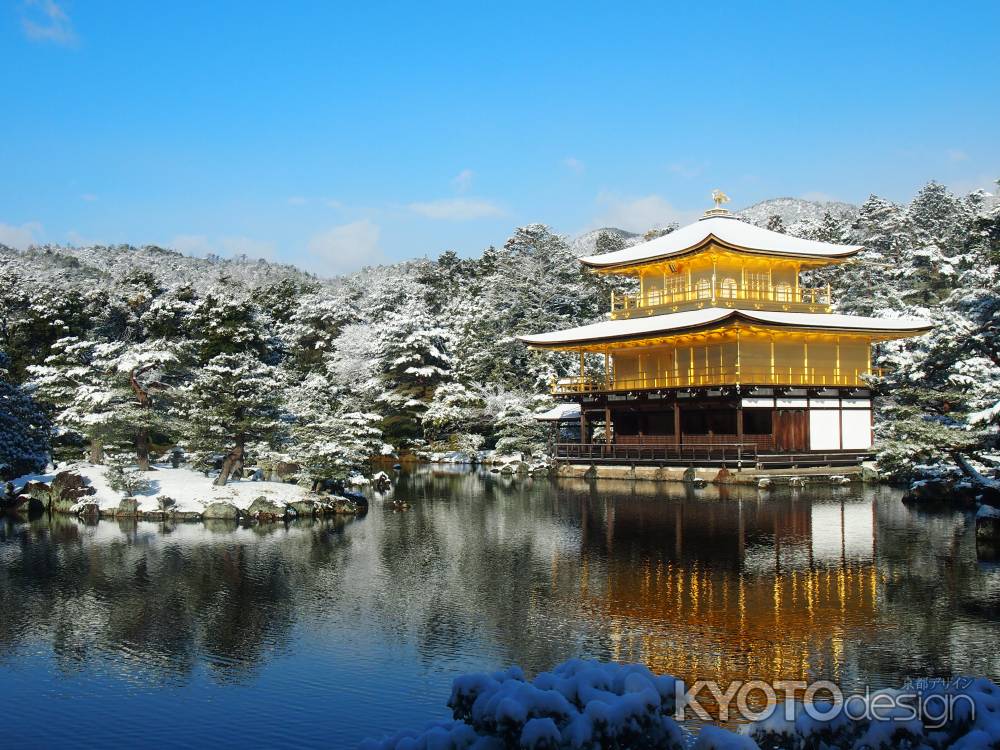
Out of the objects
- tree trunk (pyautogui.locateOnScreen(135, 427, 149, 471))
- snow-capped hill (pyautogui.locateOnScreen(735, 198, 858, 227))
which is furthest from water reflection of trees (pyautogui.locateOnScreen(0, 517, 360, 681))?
snow-capped hill (pyautogui.locateOnScreen(735, 198, 858, 227))

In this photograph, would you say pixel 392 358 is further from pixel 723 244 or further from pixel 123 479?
pixel 123 479

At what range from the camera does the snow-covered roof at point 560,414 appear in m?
41.5

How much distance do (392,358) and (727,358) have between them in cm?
2130

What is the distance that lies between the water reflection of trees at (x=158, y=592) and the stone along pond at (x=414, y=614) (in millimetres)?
53

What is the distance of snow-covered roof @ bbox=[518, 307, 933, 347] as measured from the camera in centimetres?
3303

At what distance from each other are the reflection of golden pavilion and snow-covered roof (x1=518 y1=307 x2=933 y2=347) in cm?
1190

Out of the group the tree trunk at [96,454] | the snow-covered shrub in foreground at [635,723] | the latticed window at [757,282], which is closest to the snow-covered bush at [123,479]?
the tree trunk at [96,454]

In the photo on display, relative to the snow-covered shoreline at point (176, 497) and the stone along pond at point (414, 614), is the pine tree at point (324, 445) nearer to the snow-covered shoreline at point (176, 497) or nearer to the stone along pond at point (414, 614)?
the snow-covered shoreline at point (176, 497)

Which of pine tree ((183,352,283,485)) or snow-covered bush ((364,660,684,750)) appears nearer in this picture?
snow-covered bush ((364,660,684,750))

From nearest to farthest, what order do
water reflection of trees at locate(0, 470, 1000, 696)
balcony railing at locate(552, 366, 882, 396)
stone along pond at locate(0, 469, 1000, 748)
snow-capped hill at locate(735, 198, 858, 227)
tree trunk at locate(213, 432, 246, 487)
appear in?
stone along pond at locate(0, 469, 1000, 748)
water reflection of trees at locate(0, 470, 1000, 696)
tree trunk at locate(213, 432, 246, 487)
balcony railing at locate(552, 366, 882, 396)
snow-capped hill at locate(735, 198, 858, 227)

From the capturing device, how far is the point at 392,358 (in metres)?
50.2

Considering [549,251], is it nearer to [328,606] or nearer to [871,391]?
[871,391]

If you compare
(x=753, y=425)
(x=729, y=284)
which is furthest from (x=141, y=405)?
(x=729, y=284)

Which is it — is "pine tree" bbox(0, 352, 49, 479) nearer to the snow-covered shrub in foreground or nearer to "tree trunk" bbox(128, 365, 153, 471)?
"tree trunk" bbox(128, 365, 153, 471)
